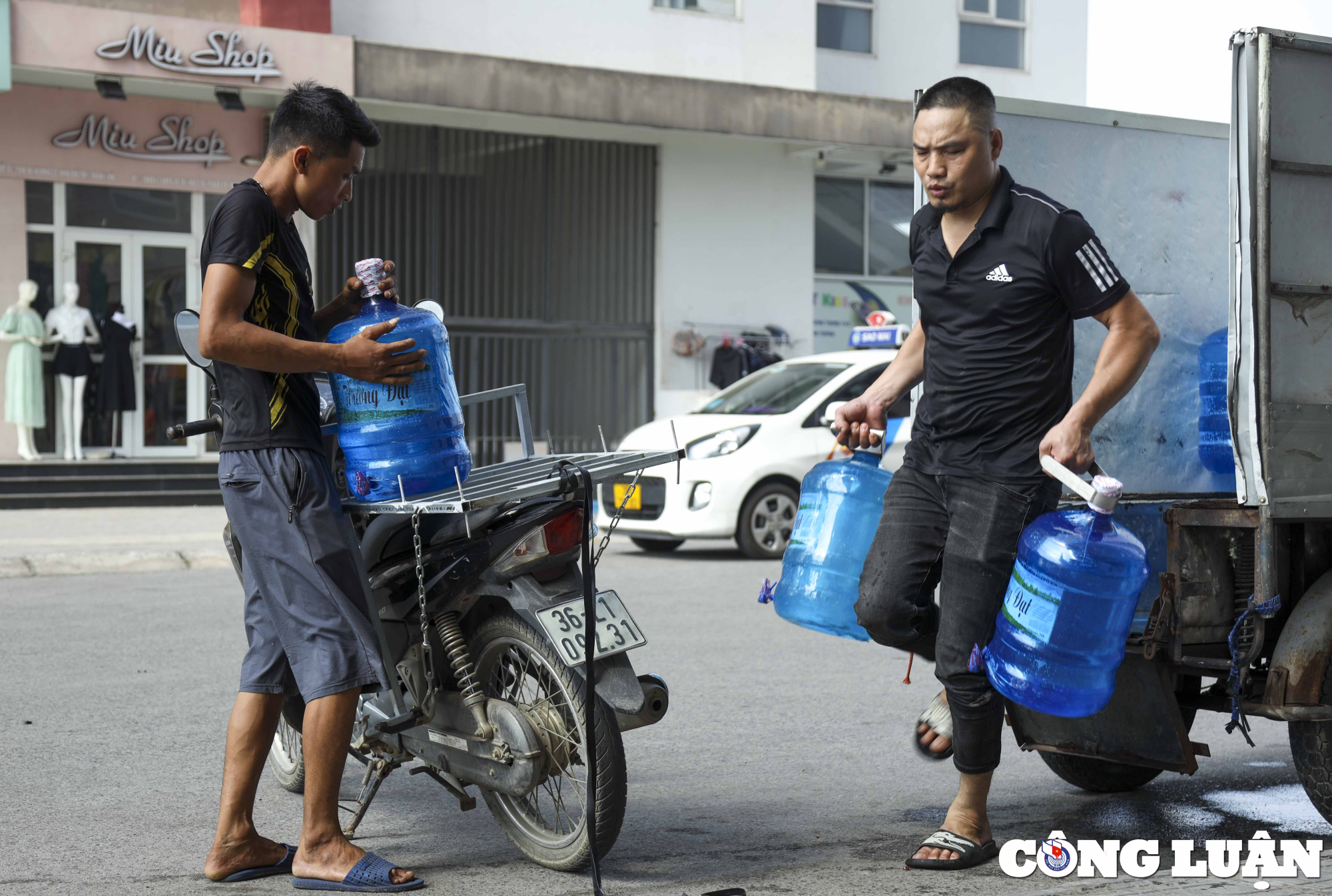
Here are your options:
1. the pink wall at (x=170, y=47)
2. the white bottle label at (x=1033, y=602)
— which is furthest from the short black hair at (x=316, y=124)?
the pink wall at (x=170, y=47)

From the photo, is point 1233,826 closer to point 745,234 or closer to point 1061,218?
point 1061,218

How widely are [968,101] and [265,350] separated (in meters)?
1.97

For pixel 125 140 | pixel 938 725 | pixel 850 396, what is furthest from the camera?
pixel 125 140

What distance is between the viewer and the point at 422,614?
3.88 m

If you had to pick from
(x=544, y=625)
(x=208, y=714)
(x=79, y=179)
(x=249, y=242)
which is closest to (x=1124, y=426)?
(x=544, y=625)

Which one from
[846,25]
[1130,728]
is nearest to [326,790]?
[1130,728]

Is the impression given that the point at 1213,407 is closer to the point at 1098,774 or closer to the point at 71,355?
the point at 1098,774

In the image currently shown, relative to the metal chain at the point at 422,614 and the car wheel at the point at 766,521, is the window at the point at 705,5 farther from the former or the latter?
the metal chain at the point at 422,614

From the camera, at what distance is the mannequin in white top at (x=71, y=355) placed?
17047 millimetres

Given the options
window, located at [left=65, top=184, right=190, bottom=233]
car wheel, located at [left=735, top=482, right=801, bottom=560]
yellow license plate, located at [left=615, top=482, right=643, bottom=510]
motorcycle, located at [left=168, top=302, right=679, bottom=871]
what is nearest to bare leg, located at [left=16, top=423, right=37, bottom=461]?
window, located at [left=65, top=184, right=190, bottom=233]

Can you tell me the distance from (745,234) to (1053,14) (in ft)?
23.0

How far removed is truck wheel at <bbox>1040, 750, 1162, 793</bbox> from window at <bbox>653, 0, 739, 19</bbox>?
1704 cm

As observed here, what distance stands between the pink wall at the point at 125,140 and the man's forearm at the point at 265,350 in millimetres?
14869

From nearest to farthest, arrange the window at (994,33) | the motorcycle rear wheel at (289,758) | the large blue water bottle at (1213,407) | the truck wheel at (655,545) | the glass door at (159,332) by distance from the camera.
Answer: the motorcycle rear wheel at (289,758) → the large blue water bottle at (1213,407) → the truck wheel at (655,545) → the glass door at (159,332) → the window at (994,33)
